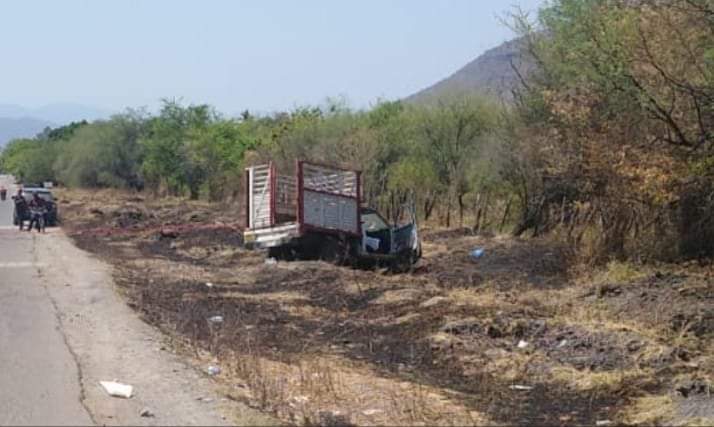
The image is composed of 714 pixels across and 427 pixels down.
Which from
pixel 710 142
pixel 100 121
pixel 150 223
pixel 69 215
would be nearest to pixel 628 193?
pixel 710 142

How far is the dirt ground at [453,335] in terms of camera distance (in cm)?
1103

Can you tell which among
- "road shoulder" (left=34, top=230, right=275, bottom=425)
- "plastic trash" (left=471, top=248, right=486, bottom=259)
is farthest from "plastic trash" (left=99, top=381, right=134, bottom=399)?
"plastic trash" (left=471, top=248, right=486, bottom=259)

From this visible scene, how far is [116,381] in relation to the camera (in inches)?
411

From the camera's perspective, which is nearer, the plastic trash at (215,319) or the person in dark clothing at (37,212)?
the plastic trash at (215,319)

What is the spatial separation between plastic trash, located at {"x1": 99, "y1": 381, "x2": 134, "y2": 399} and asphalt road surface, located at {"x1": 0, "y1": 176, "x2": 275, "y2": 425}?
0.23 ft

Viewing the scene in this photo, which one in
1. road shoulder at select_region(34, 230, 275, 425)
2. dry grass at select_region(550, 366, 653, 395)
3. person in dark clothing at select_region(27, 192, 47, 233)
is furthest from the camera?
person in dark clothing at select_region(27, 192, 47, 233)

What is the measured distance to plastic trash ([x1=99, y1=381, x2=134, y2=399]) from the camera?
9727 millimetres

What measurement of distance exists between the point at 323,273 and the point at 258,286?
55.9 inches

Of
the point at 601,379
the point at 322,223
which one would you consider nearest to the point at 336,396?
the point at 601,379

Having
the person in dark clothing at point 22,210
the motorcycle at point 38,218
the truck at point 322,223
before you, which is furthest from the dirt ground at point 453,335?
the person in dark clothing at point 22,210

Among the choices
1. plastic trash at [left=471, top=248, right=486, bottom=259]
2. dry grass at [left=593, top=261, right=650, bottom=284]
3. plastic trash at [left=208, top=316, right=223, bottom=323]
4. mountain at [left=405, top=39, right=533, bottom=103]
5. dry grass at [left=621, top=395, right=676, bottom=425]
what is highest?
mountain at [left=405, top=39, right=533, bottom=103]

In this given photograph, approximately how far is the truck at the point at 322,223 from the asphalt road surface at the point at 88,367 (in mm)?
6165

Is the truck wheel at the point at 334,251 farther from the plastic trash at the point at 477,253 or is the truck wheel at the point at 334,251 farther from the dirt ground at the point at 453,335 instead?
the plastic trash at the point at 477,253

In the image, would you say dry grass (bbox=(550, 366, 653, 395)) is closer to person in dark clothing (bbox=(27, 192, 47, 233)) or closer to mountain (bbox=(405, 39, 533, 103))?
mountain (bbox=(405, 39, 533, 103))
